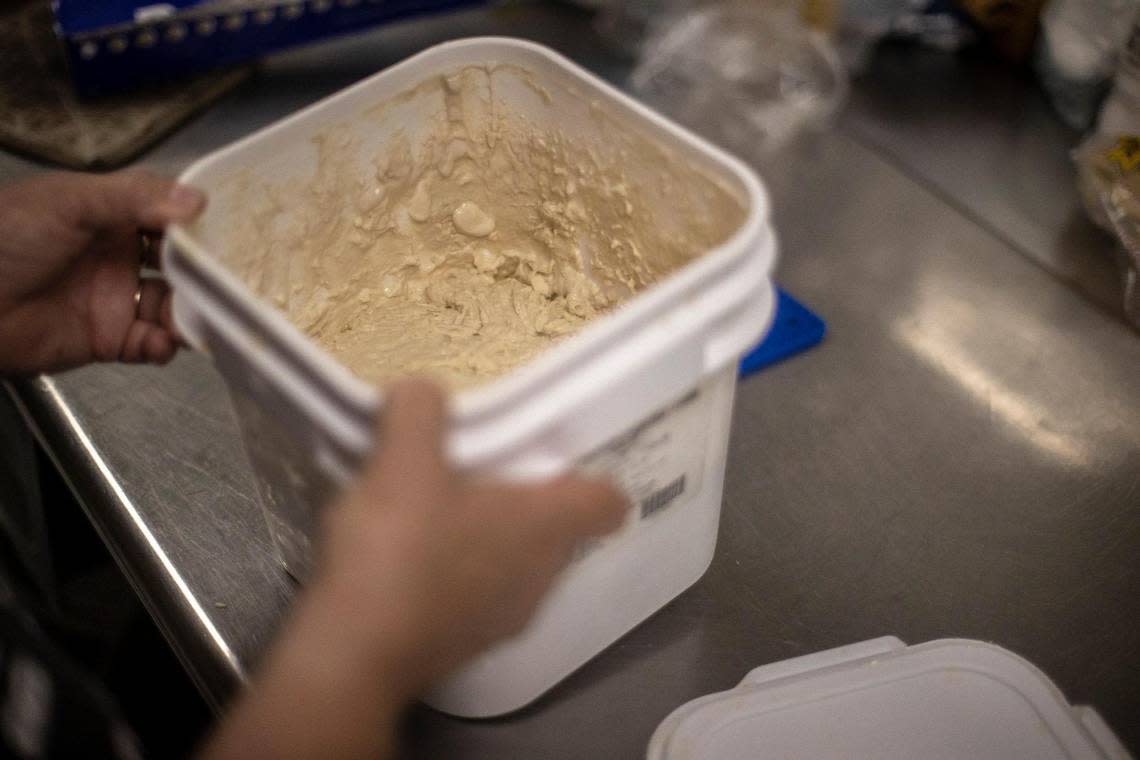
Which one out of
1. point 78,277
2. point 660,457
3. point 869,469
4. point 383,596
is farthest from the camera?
point 869,469

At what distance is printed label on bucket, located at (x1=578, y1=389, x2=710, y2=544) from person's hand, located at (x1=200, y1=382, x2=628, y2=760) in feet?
0.27

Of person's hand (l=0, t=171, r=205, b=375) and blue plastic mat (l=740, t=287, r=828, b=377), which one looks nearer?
person's hand (l=0, t=171, r=205, b=375)

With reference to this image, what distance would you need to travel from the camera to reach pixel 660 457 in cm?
50

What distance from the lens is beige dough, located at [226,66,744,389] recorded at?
60 centimetres

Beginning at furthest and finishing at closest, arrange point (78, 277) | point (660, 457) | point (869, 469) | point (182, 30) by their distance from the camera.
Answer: point (182, 30) < point (869, 469) < point (78, 277) < point (660, 457)

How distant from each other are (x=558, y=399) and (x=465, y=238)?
13.3 inches

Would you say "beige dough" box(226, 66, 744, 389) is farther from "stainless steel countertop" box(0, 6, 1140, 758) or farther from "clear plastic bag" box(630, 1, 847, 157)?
"clear plastic bag" box(630, 1, 847, 157)

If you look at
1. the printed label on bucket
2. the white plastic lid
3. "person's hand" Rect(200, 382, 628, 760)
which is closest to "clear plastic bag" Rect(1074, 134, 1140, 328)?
the white plastic lid

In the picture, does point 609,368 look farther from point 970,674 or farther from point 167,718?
point 167,718

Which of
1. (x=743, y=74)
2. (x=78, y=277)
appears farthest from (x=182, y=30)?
(x=743, y=74)

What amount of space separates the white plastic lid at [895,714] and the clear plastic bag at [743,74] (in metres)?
0.62

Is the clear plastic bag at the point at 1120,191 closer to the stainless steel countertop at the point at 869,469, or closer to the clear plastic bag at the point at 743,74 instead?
the stainless steel countertop at the point at 869,469

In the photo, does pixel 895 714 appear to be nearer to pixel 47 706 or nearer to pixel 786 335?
pixel 786 335

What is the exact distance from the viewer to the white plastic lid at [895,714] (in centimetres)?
56
